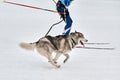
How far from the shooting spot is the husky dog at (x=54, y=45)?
8.66 meters

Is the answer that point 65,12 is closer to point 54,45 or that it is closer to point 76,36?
point 76,36

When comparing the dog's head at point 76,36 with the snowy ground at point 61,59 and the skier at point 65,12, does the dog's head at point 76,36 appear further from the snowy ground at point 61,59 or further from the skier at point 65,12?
the snowy ground at point 61,59

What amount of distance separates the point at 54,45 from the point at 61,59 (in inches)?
28.9

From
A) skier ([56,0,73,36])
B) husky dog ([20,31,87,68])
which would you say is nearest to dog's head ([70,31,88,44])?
husky dog ([20,31,87,68])

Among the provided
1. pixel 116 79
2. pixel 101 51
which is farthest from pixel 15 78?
pixel 101 51

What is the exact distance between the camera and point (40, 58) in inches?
382

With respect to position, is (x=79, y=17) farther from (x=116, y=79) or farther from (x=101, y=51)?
(x=116, y=79)

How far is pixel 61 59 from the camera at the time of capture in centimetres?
948

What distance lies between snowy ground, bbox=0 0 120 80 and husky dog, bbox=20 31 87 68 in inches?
8.9

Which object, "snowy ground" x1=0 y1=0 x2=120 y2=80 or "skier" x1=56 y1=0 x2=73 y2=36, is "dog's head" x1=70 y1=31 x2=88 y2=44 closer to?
"skier" x1=56 y1=0 x2=73 y2=36

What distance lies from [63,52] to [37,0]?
1641cm

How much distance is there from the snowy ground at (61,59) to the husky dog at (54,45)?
0.23 meters

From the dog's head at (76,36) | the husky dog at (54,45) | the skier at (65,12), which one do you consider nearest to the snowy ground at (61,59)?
the husky dog at (54,45)

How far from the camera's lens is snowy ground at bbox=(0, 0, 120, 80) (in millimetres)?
8173
